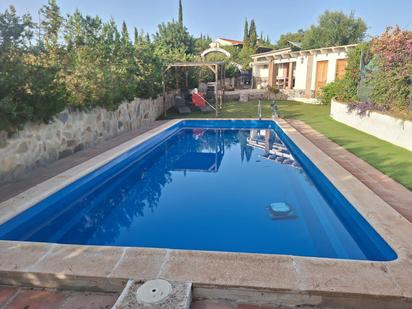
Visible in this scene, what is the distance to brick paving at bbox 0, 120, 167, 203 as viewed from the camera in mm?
4724

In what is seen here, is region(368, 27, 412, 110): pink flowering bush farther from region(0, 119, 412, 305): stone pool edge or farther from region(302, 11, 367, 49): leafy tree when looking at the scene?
region(302, 11, 367, 49): leafy tree

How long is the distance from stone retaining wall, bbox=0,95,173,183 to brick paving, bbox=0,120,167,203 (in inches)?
5.1

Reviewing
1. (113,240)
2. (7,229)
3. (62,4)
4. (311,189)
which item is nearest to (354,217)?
(311,189)

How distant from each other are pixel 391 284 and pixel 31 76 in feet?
21.0

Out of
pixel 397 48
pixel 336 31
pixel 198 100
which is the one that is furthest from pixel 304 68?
pixel 336 31

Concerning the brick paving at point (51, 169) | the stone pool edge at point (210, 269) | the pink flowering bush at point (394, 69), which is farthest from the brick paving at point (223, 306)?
the pink flowering bush at point (394, 69)

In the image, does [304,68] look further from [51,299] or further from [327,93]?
[51,299]

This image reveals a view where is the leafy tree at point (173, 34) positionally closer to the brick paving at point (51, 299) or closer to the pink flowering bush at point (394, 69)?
the pink flowering bush at point (394, 69)

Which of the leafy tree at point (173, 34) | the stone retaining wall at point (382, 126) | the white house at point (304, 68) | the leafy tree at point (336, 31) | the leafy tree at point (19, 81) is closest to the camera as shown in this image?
the leafy tree at point (19, 81)

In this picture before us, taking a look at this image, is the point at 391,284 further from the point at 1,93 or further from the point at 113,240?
the point at 1,93

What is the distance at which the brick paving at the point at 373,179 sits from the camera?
4.14 m

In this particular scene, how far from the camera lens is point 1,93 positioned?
4957 millimetres

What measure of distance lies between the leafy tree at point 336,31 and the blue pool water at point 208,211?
93.2ft

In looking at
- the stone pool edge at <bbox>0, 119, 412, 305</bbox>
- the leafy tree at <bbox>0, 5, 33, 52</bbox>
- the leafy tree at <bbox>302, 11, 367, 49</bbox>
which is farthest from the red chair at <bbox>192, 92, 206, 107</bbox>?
the leafy tree at <bbox>302, 11, 367, 49</bbox>
